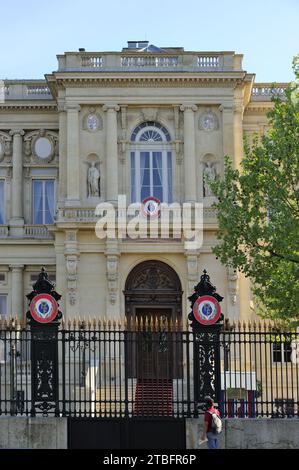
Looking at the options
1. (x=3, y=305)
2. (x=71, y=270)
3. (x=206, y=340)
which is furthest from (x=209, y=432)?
Result: (x=3, y=305)

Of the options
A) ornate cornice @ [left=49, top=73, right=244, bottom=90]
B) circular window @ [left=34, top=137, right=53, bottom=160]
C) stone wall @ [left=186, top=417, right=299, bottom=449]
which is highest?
ornate cornice @ [left=49, top=73, right=244, bottom=90]

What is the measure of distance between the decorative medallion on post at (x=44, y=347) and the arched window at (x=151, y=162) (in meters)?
18.7

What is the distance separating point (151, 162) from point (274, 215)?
15.6m

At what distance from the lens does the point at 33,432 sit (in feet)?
79.2

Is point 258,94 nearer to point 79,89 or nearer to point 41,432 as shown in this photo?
point 79,89

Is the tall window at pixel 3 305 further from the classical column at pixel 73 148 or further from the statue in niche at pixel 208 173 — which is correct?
the statue in niche at pixel 208 173

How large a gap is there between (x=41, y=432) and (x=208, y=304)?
17.8 ft

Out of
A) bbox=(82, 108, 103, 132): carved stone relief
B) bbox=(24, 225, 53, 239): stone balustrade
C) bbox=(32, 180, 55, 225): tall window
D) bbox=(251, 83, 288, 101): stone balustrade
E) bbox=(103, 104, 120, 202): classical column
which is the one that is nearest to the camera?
bbox=(103, 104, 120, 202): classical column

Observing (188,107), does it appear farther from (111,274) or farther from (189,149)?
(111,274)

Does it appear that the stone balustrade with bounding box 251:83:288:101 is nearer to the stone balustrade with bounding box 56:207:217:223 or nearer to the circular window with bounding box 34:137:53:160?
the stone balustrade with bounding box 56:207:217:223

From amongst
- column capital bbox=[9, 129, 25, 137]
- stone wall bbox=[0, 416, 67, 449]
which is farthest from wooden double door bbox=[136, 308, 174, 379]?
column capital bbox=[9, 129, 25, 137]

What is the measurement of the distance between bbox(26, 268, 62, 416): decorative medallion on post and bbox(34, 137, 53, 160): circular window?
73.0ft

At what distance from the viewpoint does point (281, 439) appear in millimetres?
24062

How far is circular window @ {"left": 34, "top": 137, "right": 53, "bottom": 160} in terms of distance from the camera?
4697cm
